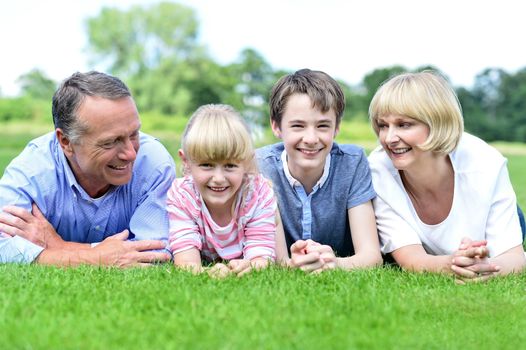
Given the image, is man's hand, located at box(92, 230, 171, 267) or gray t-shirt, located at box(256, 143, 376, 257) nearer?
man's hand, located at box(92, 230, 171, 267)

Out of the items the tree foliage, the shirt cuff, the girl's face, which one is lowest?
the shirt cuff

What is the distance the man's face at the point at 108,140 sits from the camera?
5266mm

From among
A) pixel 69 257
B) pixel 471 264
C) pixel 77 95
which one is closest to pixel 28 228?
pixel 69 257

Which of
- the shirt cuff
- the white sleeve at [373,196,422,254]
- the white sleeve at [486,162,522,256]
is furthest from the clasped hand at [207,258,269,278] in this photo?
the white sleeve at [486,162,522,256]

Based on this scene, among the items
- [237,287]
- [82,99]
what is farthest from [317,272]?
[82,99]

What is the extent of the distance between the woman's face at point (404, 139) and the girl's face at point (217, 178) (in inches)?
44.9

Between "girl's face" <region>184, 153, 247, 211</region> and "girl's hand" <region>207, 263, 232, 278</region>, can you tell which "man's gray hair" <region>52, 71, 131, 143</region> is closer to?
"girl's face" <region>184, 153, 247, 211</region>

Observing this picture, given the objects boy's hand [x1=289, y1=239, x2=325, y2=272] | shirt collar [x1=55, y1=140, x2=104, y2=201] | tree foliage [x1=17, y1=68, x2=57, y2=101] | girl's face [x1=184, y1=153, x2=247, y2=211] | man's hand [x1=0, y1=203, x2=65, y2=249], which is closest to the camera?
boy's hand [x1=289, y1=239, x2=325, y2=272]

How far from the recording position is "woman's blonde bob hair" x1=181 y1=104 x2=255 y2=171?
191 inches

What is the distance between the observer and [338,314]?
12.1 feet

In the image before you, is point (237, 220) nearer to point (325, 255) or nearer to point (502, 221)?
point (325, 255)

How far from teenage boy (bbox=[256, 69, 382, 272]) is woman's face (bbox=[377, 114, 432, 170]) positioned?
373 mm

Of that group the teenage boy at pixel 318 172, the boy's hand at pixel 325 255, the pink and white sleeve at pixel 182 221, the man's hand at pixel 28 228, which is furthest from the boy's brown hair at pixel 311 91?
Answer: the man's hand at pixel 28 228

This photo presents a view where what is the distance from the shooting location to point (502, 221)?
5473mm
